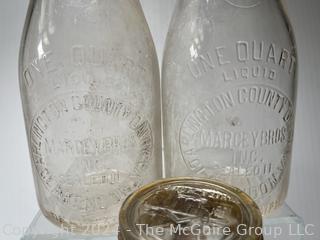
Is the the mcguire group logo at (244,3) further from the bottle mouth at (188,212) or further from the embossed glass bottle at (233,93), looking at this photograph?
the bottle mouth at (188,212)

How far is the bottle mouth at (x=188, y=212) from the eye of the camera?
0.35 m

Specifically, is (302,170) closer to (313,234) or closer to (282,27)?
(313,234)

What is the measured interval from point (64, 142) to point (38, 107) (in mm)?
43

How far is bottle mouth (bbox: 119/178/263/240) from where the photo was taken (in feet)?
1.15

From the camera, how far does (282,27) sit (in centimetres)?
47

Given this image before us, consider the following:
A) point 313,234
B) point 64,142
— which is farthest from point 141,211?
point 313,234

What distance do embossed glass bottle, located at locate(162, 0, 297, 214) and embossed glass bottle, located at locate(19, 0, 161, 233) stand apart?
0.09 ft

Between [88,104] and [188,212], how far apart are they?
163 millimetres

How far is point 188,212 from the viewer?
0.38 metres

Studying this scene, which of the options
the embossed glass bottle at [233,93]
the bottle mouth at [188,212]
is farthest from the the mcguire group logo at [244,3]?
the bottle mouth at [188,212]

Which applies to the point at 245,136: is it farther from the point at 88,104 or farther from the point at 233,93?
the point at 88,104

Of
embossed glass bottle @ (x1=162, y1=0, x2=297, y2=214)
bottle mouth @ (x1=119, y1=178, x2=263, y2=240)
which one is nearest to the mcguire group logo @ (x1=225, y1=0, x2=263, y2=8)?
embossed glass bottle @ (x1=162, y1=0, x2=297, y2=214)

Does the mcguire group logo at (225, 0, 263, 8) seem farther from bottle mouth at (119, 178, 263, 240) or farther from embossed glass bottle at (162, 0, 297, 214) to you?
bottle mouth at (119, 178, 263, 240)

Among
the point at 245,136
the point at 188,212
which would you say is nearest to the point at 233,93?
the point at 245,136
